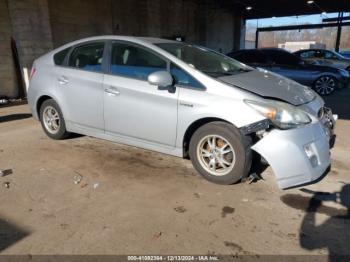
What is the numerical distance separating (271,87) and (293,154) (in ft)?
3.13

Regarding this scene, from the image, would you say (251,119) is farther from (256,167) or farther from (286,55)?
(286,55)

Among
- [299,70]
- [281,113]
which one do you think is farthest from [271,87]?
[299,70]

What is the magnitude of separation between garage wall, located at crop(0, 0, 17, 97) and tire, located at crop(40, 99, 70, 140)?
5.40 m

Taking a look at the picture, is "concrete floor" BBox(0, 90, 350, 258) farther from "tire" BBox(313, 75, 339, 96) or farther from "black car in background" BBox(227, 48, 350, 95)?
"tire" BBox(313, 75, 339, 96)

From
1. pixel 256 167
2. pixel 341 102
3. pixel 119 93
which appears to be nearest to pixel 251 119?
pixel 256 167

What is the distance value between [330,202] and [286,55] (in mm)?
7701

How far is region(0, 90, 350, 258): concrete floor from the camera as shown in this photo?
274 cm

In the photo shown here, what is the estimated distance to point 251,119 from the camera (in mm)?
3418

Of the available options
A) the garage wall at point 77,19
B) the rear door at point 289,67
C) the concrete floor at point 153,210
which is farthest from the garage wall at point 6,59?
the rear door at point 289,67

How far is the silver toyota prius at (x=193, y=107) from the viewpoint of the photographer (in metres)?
3.35

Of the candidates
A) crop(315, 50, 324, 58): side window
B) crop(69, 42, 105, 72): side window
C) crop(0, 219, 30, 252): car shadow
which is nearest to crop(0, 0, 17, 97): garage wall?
crop(69, 42, 105, 72): side window

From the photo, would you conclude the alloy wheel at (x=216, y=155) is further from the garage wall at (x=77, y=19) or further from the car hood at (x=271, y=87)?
the garage wall at (x=77, y=19)

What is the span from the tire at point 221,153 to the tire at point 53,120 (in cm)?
235

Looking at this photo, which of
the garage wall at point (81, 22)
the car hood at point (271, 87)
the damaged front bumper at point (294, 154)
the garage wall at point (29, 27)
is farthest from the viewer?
the garage wall at point (81, 22)
